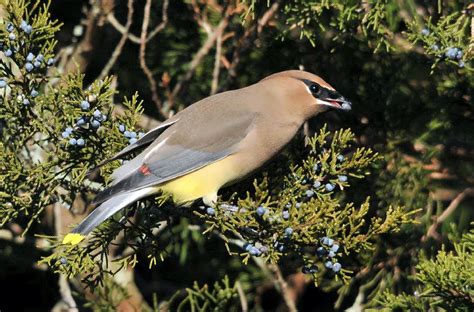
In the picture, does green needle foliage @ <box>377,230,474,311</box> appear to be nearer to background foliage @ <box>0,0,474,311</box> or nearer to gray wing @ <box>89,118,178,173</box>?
background foliage @ <box>0,0,474,311</box>

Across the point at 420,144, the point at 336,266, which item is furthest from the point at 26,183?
the point at 420,144

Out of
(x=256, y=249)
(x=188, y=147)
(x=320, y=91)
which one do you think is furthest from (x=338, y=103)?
(x=256, y=249)

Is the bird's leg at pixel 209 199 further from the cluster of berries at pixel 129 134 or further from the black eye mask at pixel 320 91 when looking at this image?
the black eye mask at pixel 320 91

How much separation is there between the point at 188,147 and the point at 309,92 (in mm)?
491

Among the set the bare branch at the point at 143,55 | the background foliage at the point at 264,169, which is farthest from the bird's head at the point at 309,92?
the bare branch at the point at 143,55

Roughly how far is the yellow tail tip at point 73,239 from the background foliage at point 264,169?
28 millimetres

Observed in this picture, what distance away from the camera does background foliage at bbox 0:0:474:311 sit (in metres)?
3.03

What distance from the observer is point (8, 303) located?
15.1 ft

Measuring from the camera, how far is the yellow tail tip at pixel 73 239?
299 centimetres

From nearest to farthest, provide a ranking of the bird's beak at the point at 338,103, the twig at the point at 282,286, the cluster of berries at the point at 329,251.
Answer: the cluster of berries at the point at 329,251 < the bird's beak at the point at 338,103 < the twig at the point at 282,286

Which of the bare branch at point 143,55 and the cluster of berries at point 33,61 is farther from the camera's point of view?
the bare branch at point 143,55

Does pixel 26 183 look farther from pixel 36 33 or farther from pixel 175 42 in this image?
pixel 175 42

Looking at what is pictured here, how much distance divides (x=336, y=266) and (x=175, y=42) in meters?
1.82

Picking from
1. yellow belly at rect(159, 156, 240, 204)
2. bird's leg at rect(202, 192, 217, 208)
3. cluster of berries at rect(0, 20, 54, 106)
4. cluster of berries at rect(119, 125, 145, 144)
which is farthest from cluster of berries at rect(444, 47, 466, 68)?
cluster of berries at rect(0, 20, 54, 106)
